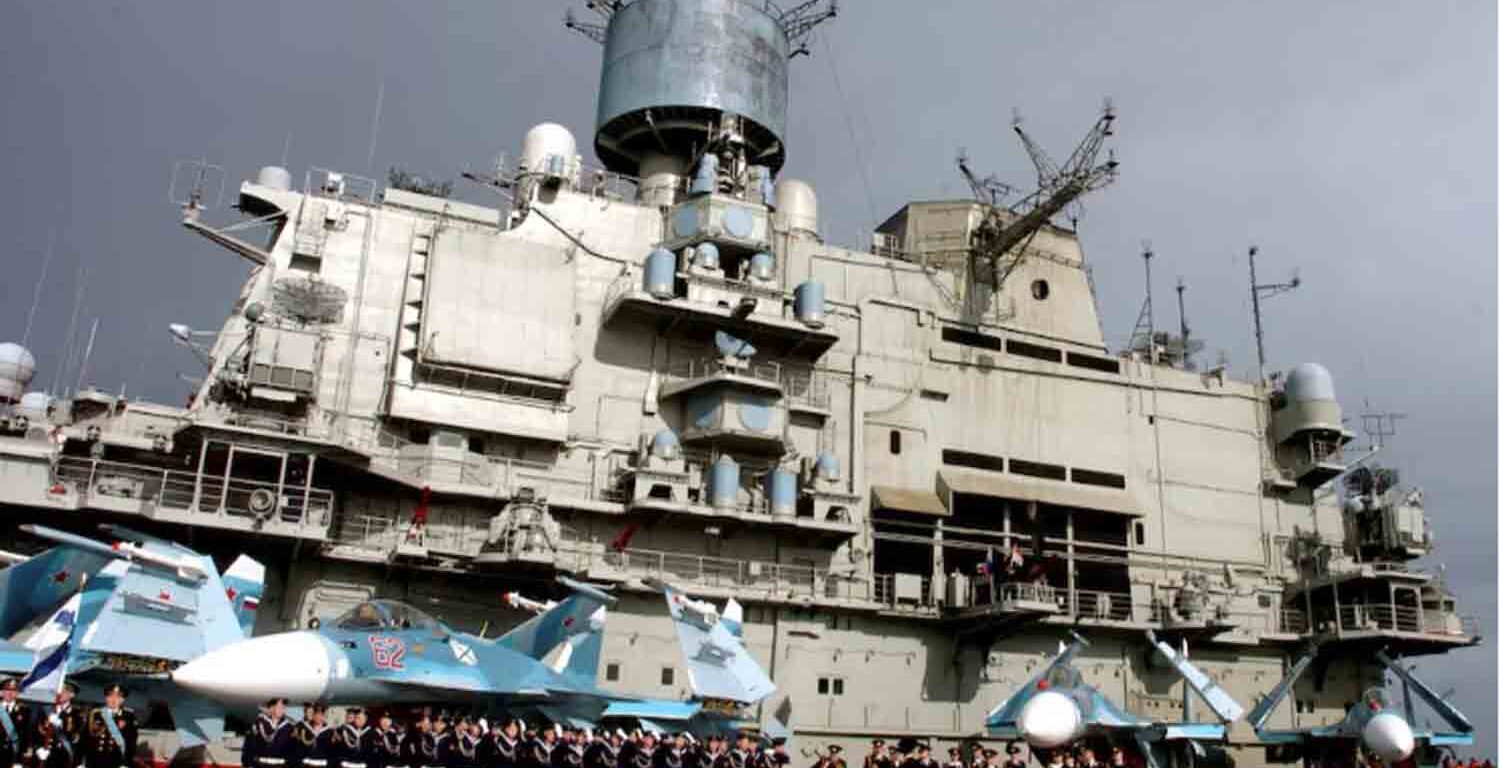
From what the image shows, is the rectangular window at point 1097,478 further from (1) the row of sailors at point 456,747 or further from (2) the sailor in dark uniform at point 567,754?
(2) the sailor in dark uniform at point 567,754

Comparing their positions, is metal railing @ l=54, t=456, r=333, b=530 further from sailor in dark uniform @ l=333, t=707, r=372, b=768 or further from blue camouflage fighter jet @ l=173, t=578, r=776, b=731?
sailor in dark uniform @ l=333, t=707, r=372, b=768

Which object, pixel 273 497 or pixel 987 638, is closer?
pixel 273 497

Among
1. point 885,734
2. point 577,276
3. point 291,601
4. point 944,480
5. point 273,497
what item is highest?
point 577,276

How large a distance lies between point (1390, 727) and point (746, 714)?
13.1 m

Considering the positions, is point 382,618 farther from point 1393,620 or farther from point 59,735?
point 1393,620

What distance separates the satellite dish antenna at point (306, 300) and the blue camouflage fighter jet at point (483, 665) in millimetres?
7737

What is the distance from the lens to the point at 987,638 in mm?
28281

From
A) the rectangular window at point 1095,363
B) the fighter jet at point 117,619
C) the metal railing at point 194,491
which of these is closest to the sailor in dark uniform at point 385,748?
the fighter jet at point 117,619

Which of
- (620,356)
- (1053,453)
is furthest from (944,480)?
(620,356)

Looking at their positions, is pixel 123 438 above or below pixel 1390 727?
above

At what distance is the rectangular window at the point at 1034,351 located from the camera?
32.1 meters

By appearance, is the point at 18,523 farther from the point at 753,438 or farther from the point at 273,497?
the point at 753,438

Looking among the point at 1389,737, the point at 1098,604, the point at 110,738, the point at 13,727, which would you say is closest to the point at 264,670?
the point at 110,738

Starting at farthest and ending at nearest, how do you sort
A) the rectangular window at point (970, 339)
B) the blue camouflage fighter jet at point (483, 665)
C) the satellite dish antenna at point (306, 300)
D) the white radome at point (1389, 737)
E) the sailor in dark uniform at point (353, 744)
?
the rectangular window at point (970, 339), the satellite dish antenna at point (306, 300), the white radome at point (1389, 737), the blue camouflage fighter jet at point (483, 665), the sailor in dark uniform at point (353, 744)
